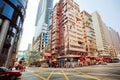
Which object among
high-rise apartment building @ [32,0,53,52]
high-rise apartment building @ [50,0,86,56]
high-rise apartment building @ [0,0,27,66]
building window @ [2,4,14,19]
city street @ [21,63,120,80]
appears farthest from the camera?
high-rise apartment building @ [32,0,53,52]

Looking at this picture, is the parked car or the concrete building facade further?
the concrete building facade

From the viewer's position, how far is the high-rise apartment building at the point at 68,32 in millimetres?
57156

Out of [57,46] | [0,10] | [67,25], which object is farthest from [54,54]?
[0,10]

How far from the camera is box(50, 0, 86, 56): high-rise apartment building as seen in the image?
57.2 m

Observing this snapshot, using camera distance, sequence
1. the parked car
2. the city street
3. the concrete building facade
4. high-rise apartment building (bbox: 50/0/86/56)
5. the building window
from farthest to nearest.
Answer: the concrete building facade
high-rise apartment building (bbox: 50/0/86/56)
the building window
the city street
the parked car

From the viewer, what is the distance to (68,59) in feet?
180

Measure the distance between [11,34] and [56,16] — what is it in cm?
4179

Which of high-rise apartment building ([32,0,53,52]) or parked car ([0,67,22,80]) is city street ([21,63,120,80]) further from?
high-rise apartment building ([32,0,53,52])

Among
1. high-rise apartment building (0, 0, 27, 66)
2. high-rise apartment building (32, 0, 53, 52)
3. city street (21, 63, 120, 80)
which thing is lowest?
city street (21, 63, 120, 80)

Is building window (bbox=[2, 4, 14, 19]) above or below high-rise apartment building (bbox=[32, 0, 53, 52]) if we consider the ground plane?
below

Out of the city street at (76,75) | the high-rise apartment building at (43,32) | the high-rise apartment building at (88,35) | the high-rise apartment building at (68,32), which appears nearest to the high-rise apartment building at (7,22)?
the city street at (76,75)

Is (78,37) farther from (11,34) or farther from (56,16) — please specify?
(11,34)

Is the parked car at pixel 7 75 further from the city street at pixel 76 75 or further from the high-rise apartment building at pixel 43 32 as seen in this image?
the high-rise apartment building at pixel 43 32

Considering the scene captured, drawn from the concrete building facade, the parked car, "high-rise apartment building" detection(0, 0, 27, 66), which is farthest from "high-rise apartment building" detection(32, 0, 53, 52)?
the parked car
